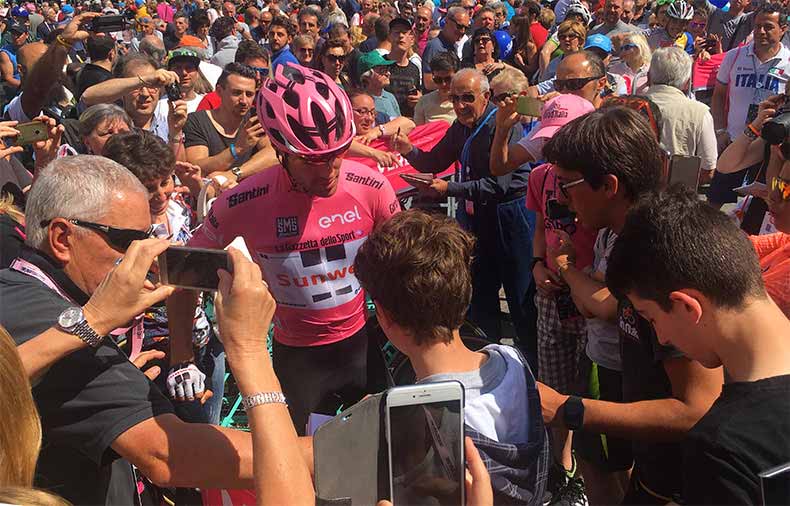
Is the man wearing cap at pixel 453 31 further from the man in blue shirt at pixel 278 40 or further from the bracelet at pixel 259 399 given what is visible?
the bracelet at pixel 259 399

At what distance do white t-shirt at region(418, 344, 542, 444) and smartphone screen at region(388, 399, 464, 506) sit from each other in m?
0.20

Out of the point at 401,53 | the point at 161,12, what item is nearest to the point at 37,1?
the point at 161,12

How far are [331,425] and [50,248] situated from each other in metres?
1.24

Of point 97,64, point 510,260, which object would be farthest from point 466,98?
point 97,64

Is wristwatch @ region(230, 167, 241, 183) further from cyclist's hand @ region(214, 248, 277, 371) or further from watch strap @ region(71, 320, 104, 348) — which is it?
cyclist's hand @ region(214, 248, 277, 371)

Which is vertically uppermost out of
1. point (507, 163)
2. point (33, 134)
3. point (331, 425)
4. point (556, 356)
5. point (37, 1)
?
point (331, 425)

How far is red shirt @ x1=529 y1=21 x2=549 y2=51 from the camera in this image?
10336mm

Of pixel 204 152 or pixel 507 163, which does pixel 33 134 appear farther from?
pixel 507 163

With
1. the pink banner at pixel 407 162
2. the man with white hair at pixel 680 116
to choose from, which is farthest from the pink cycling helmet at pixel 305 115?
the man with white hair at pixel 680 116

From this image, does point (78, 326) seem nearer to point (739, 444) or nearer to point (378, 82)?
point (739, 444)

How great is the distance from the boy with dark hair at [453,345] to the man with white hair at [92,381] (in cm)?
46

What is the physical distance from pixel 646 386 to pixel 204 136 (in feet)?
12.5

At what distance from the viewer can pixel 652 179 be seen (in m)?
2.72

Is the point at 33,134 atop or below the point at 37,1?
atop
